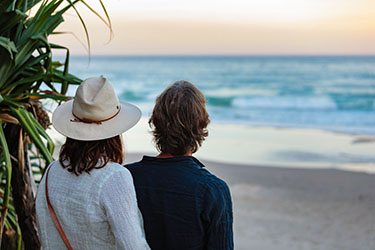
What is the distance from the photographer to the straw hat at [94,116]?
170 centimetres

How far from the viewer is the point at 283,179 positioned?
28.7 ft

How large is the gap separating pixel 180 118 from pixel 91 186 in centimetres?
41

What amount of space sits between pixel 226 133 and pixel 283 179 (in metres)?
5.23

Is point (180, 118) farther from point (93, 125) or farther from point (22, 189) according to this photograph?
point (22, 189)

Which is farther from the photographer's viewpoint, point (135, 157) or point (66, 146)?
point (135, 157)

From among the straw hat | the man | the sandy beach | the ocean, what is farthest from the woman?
the ocean

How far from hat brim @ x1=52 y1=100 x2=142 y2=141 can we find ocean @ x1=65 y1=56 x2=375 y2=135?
6118 mm

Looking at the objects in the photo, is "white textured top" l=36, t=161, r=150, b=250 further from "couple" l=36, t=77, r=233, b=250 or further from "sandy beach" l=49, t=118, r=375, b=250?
"sandy beach" l=49, t=118, r=375, b=250

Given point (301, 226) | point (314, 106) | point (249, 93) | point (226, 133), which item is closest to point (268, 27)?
point (249, 93)

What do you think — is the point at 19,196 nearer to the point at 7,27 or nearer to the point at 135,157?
the point at 7,27

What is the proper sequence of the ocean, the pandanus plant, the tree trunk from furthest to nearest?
the ocean
the tree trunk
the pandanus plant

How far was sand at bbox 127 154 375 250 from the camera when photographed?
5.78 metres

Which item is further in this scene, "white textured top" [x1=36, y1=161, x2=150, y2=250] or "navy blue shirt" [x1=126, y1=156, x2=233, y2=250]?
"navy blue shirt" [x1=126, y1=156, x2=233, y2=250]

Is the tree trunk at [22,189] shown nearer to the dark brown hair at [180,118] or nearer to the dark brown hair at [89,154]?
the dark brown hair at [89,154]
